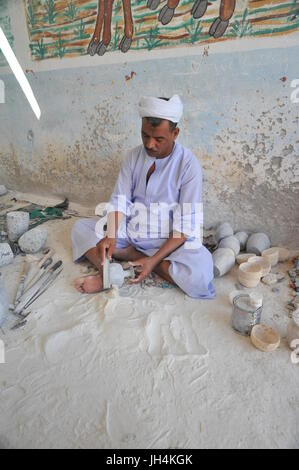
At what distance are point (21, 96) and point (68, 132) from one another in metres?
0.83

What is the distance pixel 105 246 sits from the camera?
2.39 m

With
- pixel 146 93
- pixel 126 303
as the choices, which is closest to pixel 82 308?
pixel 126 303

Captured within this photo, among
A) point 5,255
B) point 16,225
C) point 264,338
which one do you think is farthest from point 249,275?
point 16,225

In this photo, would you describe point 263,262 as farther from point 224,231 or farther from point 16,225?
point 16,225

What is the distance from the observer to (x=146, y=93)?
293cm

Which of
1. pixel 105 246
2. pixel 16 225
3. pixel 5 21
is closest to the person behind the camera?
pixel 105 246

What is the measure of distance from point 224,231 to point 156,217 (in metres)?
0.71

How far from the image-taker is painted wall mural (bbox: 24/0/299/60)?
2.32m

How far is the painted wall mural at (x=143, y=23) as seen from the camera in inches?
91.5

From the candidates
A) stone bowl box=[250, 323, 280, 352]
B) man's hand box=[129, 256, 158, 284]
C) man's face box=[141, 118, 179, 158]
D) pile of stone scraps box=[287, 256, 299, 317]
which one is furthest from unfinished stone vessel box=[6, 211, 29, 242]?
pile of stone scraps box=[287, 256, 299, 317]

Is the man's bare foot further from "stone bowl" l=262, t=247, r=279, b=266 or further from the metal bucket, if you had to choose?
"stone bowl" l=262, t=247, r=279, b=266

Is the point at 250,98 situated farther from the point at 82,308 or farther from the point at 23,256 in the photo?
the point at 23,256

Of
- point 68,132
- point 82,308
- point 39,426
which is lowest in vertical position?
point 39,426

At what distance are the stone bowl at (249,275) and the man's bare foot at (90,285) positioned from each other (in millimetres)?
1043
